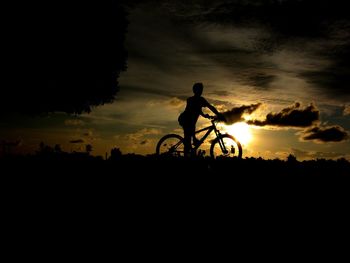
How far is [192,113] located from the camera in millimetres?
15297

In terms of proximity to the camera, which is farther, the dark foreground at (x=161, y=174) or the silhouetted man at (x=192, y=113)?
the silhouetted man at (x=192, y=113)

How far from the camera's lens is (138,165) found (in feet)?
41.5

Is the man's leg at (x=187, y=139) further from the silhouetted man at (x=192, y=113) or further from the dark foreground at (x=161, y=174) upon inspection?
the dark foreground at (x=161, y=174)

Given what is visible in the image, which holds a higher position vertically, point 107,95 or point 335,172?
point 107,95

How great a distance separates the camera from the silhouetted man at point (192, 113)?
15234mm

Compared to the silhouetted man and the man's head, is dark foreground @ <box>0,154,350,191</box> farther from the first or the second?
the man's head

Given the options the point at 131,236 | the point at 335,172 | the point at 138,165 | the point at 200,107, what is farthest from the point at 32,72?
the point at 131,236

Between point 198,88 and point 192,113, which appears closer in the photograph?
point 198,88

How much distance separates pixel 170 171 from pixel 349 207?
14.7ft

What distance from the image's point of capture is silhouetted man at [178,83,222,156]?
1523cm

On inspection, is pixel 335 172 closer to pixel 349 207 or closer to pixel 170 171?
pixel 349 207

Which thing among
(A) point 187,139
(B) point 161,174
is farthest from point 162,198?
(A) point 187,139

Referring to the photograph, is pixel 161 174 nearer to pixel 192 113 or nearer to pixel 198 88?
pixel 192 113

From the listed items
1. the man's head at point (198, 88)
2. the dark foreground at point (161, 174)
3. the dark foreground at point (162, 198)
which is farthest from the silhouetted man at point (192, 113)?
the dark foreground at point (162, 198)
